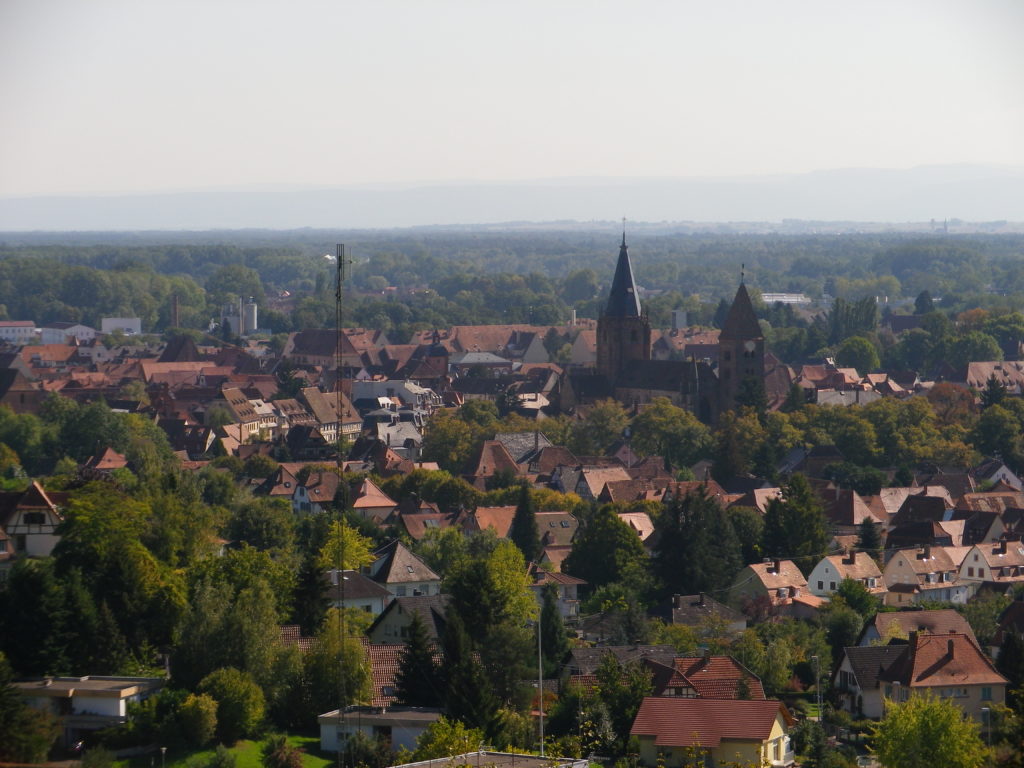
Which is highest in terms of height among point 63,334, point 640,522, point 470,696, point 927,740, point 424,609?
point 927,740

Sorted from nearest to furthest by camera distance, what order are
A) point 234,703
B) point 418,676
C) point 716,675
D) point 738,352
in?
point 234,703, point 418,676, point 716,675, point 738,352

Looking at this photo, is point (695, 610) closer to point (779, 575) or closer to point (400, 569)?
point (779, 575)

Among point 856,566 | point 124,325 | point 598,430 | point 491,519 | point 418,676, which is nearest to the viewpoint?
point 418,676

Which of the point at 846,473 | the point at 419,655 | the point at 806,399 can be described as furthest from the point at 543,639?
the point at 806,399

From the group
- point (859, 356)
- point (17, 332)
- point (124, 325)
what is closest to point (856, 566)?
point (859, 356)

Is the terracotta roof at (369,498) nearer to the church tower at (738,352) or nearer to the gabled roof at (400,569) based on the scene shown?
the gabled roof at (400,569)

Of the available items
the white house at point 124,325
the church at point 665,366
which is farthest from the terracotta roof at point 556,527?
the white house at point 124,325
